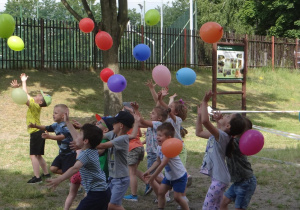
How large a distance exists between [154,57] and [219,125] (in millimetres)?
17541

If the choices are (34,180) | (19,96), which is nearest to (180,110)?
(19,96)

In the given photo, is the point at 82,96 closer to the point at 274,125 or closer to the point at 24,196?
the point at 274,125

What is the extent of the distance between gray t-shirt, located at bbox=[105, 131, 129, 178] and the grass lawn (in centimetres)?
128

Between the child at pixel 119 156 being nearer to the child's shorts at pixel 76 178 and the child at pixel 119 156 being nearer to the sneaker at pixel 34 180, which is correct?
the child's shorts at pixel 76 178

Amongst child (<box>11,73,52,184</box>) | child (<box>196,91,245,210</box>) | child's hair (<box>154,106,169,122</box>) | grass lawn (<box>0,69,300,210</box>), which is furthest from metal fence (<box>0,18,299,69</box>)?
child (<box>196,91,245,210</box>)

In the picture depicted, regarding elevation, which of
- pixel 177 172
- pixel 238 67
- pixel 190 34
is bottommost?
pixel 177 172

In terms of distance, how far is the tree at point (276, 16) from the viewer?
115ft

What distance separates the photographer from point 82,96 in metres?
17.1

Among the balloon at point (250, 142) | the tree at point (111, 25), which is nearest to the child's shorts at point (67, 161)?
the balloon at point (250, 142)

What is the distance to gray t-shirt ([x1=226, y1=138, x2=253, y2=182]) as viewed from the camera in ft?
16.7

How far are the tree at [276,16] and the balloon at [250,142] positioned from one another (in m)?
31.8

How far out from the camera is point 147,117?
15531mm

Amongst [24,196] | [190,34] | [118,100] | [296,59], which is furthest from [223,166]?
[296,59]

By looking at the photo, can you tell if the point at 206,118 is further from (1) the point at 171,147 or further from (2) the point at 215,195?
(2) the point at 215,195
